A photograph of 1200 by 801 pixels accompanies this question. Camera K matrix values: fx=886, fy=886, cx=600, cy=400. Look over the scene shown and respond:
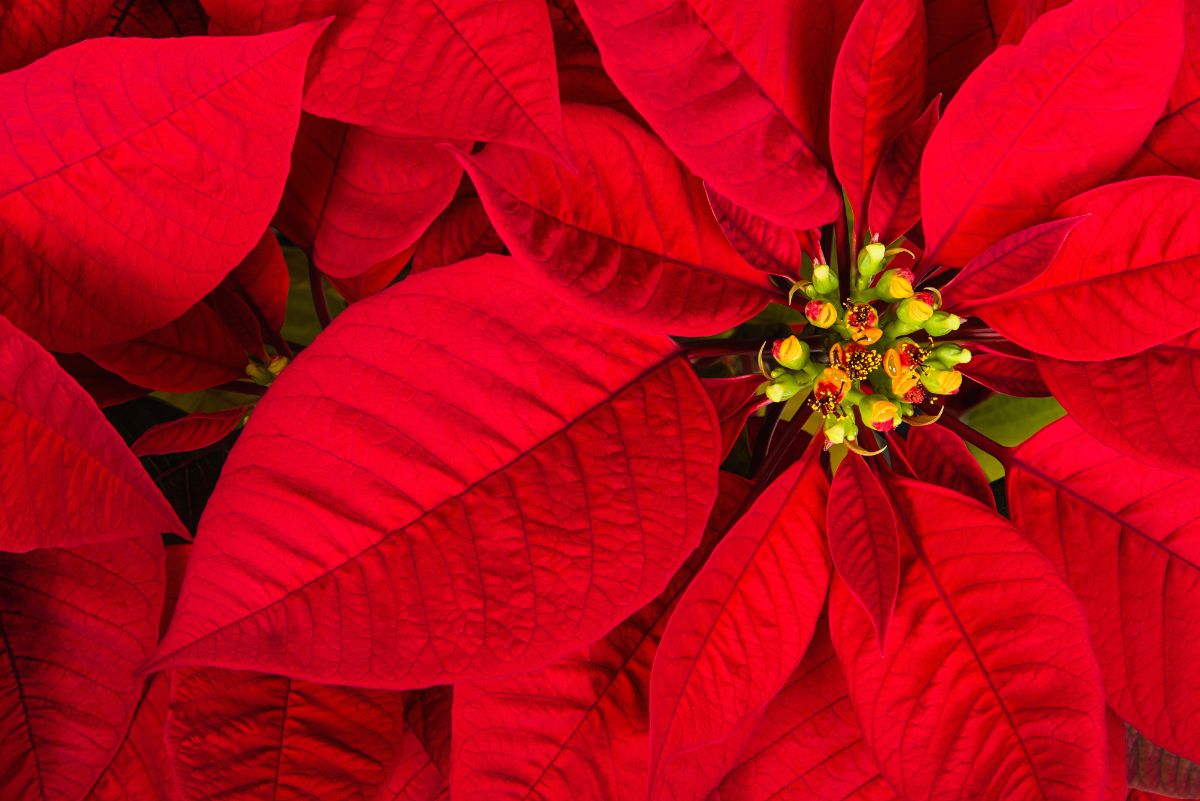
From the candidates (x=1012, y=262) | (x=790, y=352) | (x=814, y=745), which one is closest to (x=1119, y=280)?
(x=1012, y=262)

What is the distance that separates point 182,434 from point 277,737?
0.19 meters

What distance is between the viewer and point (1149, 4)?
1.20 ft

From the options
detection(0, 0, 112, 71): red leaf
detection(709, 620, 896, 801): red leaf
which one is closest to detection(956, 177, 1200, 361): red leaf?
detection(709, 620, 896, 801): red leaf

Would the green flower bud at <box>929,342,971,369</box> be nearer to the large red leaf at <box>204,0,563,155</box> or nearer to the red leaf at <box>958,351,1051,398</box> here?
the red leaf at <box>958,351,1051,398</box>

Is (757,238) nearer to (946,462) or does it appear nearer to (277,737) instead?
(946,462)

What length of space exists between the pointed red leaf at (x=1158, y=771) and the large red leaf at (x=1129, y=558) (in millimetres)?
170

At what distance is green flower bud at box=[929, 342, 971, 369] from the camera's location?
479 mm

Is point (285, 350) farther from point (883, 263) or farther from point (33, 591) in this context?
point (883, 263)

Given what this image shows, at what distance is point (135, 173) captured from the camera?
0.39 meters

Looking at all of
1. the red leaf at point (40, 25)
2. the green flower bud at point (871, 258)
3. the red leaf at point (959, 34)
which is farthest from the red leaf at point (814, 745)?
the red leaf at point (40, 25)

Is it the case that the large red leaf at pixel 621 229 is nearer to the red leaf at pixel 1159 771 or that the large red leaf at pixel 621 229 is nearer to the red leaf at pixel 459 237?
the red leaf at pixel 459 237

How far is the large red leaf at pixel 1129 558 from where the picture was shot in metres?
0.46

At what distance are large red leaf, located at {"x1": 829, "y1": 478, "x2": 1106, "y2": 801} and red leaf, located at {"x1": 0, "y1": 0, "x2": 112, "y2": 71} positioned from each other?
19.1 inches

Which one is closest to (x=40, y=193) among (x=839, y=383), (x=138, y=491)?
(x=138, y=491)
